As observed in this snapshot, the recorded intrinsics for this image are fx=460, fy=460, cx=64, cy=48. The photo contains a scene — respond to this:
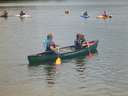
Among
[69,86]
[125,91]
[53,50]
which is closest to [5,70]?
[53,50]

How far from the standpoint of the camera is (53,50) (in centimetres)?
3136

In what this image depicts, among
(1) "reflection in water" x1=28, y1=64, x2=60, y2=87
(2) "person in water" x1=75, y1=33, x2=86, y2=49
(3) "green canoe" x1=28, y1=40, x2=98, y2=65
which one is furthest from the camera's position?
(2) "person in water" x1=75, y1=33, x2=86, y2=49

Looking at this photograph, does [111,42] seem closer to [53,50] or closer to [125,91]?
[53,50]

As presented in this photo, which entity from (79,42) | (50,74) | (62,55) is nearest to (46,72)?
(50,74)

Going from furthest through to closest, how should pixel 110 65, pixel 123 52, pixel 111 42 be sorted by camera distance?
pixel 111 42 → pixel 123 52 → pixel 110 65

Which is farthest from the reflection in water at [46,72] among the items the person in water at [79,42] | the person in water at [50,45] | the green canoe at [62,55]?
the person in water at [79,42]

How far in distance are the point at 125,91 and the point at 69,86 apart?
3.13 meters

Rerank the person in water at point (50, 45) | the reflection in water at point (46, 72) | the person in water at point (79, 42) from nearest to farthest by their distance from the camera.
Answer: the reflection in water at point (46, 72) → the person in water at point (50, 45) → the person in water at point (79, 42)

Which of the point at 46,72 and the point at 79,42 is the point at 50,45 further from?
the point at 79,42

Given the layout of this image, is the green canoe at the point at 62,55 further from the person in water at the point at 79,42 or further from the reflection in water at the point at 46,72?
the reflection in water at the point at 46,72

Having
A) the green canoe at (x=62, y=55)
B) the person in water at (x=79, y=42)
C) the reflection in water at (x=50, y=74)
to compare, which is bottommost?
the reflection in water at (x=50, y=74)

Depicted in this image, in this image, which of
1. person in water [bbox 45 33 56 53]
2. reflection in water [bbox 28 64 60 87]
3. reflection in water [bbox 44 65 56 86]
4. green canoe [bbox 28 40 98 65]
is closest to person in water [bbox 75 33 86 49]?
green canoe [bbox 28 40 98 65]

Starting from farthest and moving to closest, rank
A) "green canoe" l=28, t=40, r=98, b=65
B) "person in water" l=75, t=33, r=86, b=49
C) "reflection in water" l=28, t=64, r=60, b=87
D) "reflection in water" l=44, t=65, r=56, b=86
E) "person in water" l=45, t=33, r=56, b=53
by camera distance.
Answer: "person in water" l=75, t=33, r=86, b=49 < "person in water" l=45, t=33, r=56, b=53 < "green canoe" l=28, t=40, r=98, b=65 < "reflection in water" l=28, t=64, r=60, b=87 < "reflection in water" l=44, t=65, r=56, b=86

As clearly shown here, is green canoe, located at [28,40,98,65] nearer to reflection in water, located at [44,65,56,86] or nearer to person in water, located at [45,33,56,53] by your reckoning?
Answer: person in water, located at [45,33,56,53]
